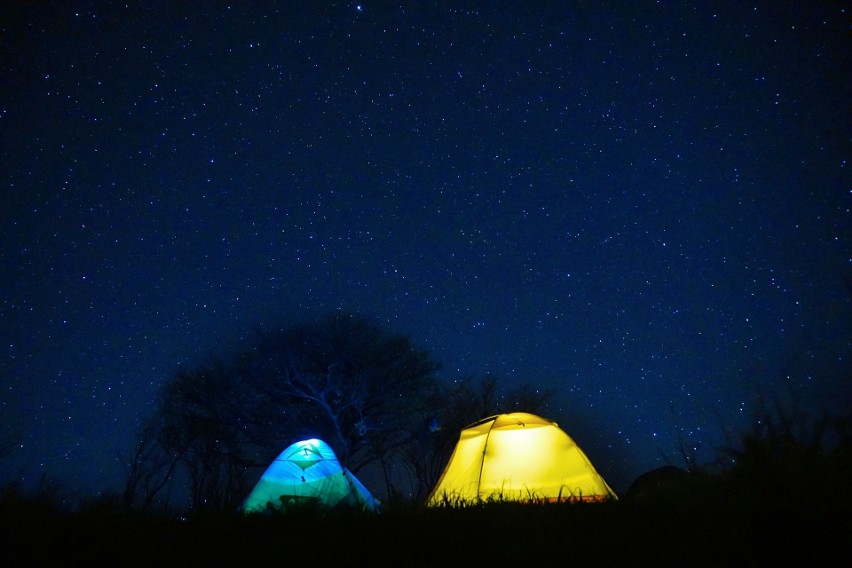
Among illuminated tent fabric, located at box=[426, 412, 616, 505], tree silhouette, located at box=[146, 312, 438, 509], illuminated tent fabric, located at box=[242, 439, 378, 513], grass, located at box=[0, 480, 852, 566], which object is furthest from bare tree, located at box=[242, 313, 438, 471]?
grass, located at box=[0, 480, 852, 566]

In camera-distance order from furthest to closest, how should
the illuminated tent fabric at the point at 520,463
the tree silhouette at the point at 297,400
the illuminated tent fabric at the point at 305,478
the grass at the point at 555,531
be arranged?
1. the tree silhouette at the point at 297,400
2. the illuminated tent fabric at the point at 305,478
3. the illuminated tent fabric at the point at 520,463
4. the grass at the point at 555,531

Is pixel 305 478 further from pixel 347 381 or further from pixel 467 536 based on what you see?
pixel 347 381

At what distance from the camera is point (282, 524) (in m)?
3.01

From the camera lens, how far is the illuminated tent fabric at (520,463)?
7.45 metres

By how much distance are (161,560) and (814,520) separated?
10.3ft

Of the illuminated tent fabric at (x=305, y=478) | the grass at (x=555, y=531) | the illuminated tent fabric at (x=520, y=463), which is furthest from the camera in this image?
the illuminated tent fabric at (x=305, y=478)

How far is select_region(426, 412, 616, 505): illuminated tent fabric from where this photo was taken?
7445mm

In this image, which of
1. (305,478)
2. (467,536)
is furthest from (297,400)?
(467,536)

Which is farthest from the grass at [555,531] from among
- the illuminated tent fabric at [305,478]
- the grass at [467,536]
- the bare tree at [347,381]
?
the bare tree at [347,381]

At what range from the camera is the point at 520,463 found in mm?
7645

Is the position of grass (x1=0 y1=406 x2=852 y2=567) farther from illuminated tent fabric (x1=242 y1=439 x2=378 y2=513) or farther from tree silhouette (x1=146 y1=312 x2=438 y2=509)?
tree silhouette (x1=146 y1=312 x2=438 y2=509)

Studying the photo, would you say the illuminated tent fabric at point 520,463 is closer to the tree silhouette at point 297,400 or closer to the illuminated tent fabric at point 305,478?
the illuminated tent fabric at point 305,478

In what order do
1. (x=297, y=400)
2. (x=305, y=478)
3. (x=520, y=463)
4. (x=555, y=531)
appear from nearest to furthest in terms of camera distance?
1. (x=555, y=531)
2. (x=520, y=463)
3. (x=305, y=478)
4. (x=297, y=400)

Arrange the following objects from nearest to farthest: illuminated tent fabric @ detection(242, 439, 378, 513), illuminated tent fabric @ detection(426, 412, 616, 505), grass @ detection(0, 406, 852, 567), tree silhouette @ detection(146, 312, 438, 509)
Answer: grass @ detection(0, 406, 852, 567)
illuminated tent fabric @ detection(426, 412, 616, 505)
illuminated tent fabric @ detection(242, 439, 378, 513)
tree silhouette @ detection(146, 312, 438, 509)
